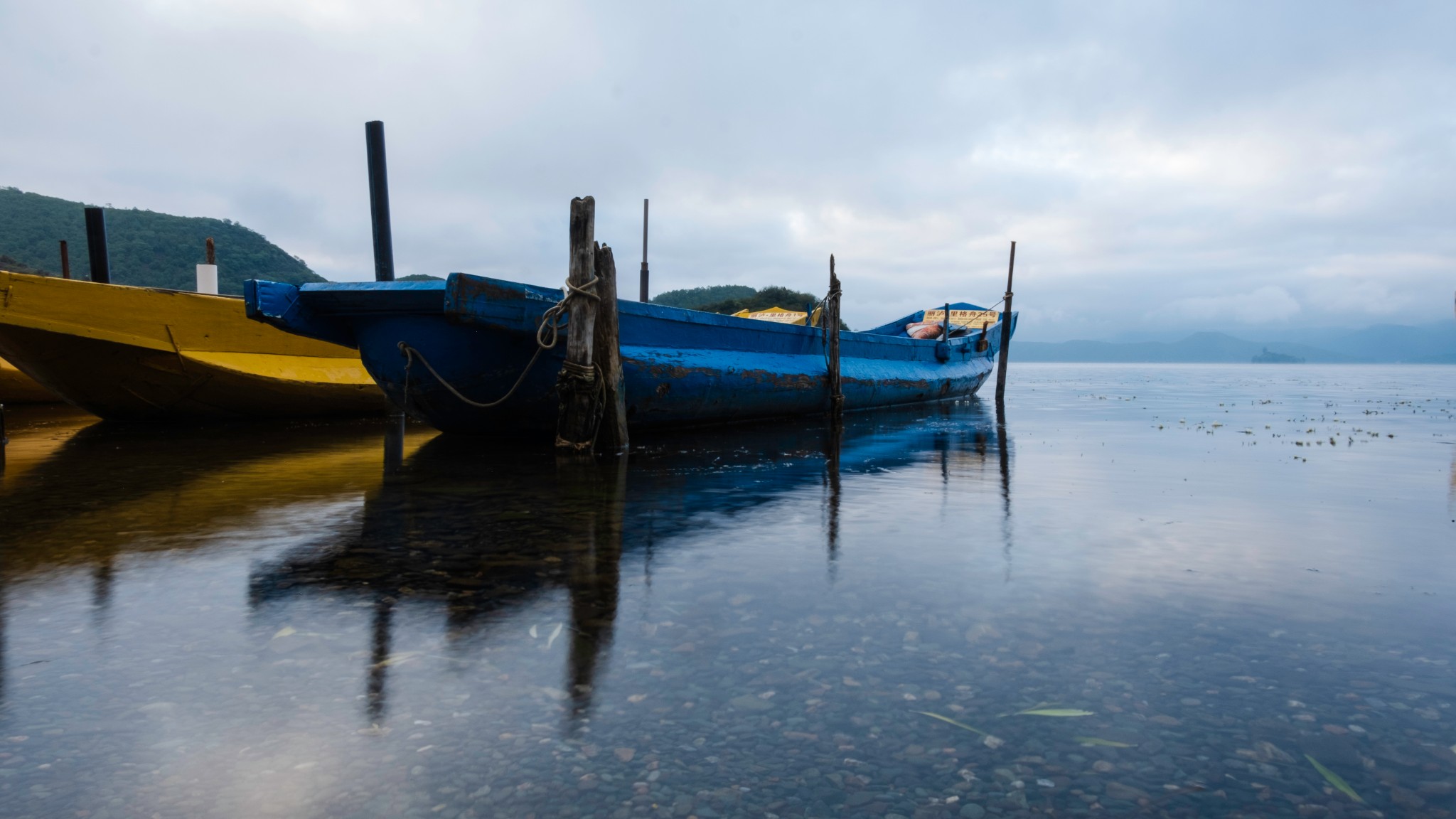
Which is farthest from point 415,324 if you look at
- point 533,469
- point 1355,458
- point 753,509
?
point 1355,458

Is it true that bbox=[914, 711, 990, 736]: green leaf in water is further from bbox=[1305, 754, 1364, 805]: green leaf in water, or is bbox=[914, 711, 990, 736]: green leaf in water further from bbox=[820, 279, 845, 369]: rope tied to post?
bbox=[820, 279, 845, 369]: rope tied to post

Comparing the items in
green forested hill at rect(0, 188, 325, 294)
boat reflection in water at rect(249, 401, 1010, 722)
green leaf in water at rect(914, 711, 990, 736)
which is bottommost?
green leaf in water at rect(914, 711, 990, 736)

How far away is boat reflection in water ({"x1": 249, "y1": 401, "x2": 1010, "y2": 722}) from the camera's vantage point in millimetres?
3605

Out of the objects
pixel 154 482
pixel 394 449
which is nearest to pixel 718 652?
pixel 154 482

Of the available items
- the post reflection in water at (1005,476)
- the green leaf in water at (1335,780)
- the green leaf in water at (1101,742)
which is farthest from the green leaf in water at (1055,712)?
the post reflection in water at (1005,476)

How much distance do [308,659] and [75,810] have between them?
1048mm

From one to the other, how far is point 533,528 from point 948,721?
11.6ft

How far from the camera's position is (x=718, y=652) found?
10.7 ft

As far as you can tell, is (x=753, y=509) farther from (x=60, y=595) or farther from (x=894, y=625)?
(x=60, y=595)

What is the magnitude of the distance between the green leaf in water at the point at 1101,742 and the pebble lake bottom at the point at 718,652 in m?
0.03

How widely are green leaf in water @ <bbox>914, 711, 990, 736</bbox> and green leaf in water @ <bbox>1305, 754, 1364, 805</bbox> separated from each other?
0.88m

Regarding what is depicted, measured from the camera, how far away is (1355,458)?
33.4ft


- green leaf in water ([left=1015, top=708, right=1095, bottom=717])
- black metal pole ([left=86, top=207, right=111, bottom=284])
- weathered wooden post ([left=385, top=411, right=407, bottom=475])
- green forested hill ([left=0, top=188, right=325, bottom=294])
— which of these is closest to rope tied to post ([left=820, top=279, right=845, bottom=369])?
weathered wooden post ([left=385, top=411, right=407, bottom=475])

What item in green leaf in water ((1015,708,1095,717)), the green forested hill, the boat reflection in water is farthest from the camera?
the green forested hill
